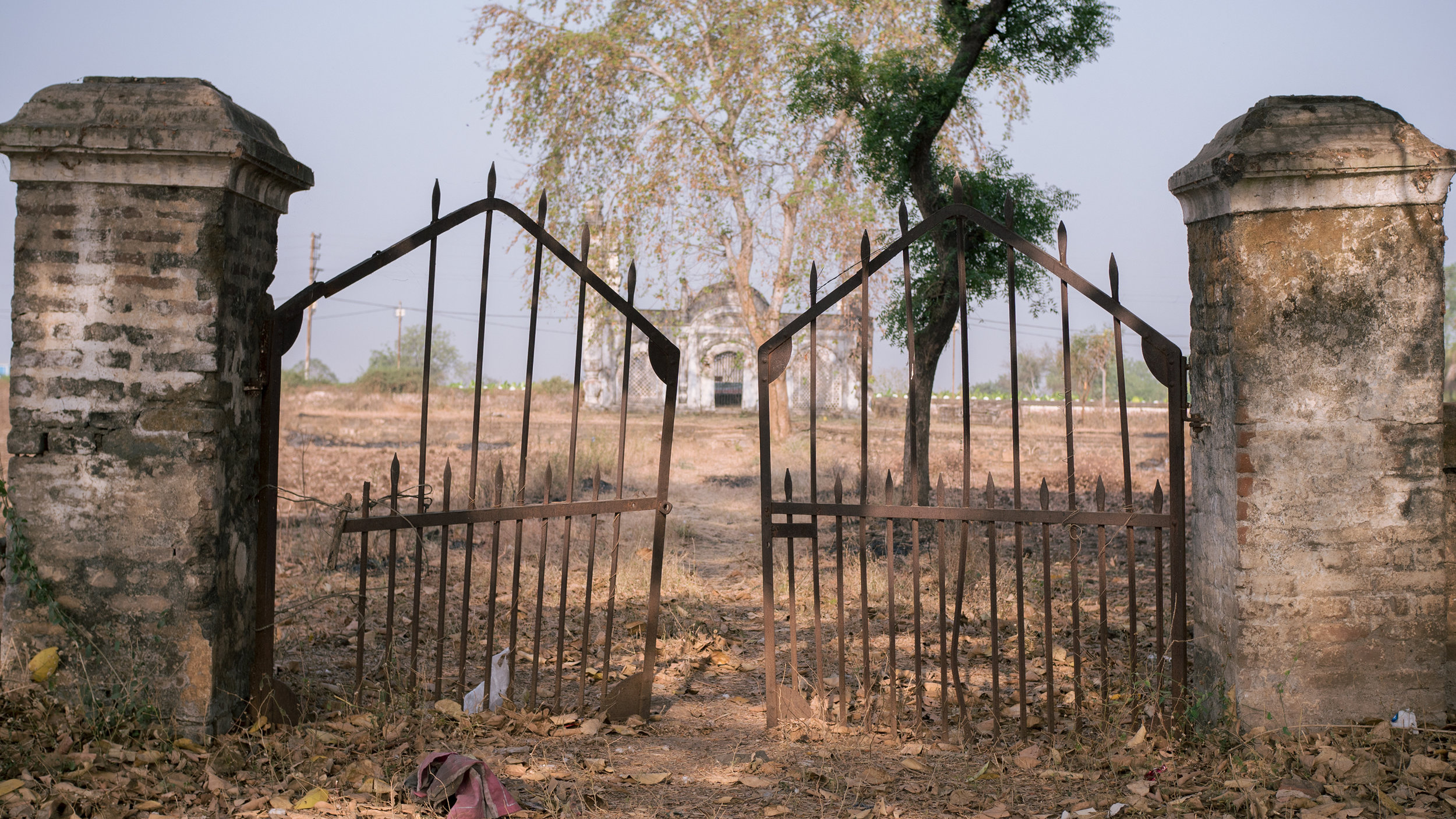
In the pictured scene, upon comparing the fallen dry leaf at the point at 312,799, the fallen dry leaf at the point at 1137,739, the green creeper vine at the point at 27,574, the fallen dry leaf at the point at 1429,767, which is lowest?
the fallen dry leaf at the point at 312,799

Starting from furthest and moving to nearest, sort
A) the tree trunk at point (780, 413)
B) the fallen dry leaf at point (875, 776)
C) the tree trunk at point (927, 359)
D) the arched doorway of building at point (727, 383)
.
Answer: the arched doorway of building at point (727, 383)
the tree trunk at point (780, 413)
the tree trunk at point (927, 359)
the fallen dry leaf at point (875, 776)

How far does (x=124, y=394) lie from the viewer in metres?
3.62

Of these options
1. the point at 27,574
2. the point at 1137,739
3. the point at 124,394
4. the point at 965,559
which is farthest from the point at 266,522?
the point at 1137,739

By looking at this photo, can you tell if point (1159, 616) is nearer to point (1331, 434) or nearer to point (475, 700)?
point (1331, 434)

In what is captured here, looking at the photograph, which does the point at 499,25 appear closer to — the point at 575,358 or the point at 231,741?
the point at 575,358

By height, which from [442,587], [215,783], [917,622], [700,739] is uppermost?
[442,587]

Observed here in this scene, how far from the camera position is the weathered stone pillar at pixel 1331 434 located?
11.9ft

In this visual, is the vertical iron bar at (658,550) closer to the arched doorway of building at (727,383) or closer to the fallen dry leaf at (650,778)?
the fallen dry leaf at (650,778)

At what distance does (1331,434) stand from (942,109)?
5984mm

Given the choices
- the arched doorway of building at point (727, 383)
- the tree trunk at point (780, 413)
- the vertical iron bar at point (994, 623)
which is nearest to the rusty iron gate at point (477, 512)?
the vertical iron bar at point (994, 623)

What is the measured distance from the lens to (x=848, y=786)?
Answer: 144 inches

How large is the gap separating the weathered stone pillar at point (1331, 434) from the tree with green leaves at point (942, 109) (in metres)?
4.71

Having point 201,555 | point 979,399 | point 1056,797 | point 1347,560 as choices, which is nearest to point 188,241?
point 201,555

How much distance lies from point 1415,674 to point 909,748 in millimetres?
1937
